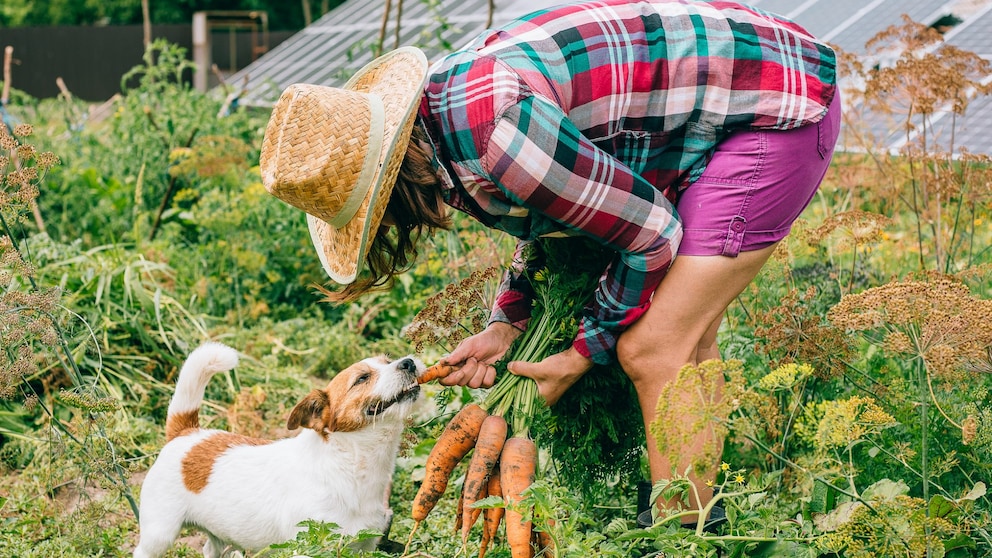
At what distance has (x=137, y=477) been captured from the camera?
3945 millimetres

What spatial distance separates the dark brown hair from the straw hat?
0.23 ft

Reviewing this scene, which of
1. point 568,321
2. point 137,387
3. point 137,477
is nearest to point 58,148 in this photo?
point 137,387

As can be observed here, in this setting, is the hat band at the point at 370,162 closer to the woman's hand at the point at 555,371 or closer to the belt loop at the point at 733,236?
the woman's hand at the point at 555,371

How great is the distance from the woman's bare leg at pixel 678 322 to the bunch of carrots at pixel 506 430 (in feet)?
1.07

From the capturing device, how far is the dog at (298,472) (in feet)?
9.91

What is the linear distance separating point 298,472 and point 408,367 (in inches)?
20.9

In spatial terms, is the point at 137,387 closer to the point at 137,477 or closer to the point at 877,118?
the point at 137,477

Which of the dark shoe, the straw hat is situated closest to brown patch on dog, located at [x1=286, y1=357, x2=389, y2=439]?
the straw hat

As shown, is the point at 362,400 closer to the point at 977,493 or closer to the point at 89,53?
the point at 977,493

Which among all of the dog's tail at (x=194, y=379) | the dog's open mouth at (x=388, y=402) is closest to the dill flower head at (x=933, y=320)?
the dog's open mouth at (x=388, y=402)

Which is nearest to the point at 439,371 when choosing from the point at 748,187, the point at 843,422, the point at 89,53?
the point at 748,187

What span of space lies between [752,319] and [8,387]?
8.40ft

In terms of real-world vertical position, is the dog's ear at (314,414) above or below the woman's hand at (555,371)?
below

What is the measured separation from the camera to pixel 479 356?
2.90 m
